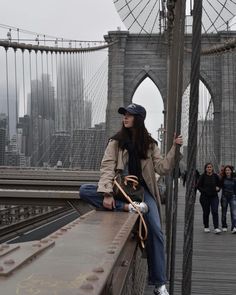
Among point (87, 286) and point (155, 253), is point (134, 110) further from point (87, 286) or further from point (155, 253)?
point (87, 286)

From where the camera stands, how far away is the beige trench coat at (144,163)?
2.62 metres

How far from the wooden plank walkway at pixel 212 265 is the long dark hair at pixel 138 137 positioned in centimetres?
139

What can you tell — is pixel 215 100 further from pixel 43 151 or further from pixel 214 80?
pixel 43 151

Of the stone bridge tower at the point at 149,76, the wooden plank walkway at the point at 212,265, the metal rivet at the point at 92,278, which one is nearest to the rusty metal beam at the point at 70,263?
the metal rivet at the point at 92,278

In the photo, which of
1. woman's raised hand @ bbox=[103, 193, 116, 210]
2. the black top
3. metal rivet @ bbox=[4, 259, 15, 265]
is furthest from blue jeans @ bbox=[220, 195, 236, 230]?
metal rivet @ bbox=[4, 259, 15, 265]

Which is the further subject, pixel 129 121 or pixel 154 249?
pixel 129 121

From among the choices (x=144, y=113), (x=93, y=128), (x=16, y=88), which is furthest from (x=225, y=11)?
(x=93, y=128)

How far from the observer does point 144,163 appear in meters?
2.67

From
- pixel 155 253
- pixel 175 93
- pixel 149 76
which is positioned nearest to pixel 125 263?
pixel 155 253

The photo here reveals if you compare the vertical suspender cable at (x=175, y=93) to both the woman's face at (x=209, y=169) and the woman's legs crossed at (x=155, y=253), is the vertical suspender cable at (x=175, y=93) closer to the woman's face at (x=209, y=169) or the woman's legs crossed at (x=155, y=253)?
the woman's legs crossed at (x=155, y=253)

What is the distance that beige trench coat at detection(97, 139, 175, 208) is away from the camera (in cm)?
262

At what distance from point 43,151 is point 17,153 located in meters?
1.44

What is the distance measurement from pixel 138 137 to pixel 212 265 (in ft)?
8.88

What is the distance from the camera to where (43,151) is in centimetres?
1789
